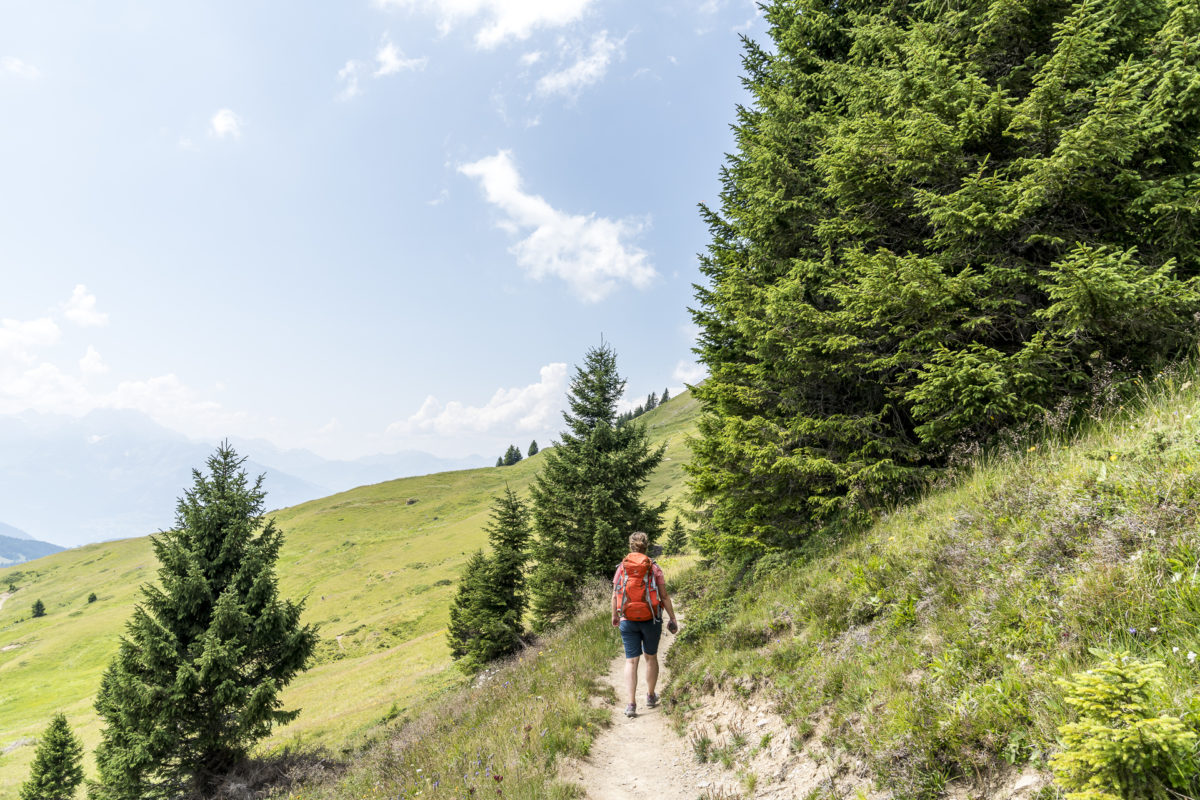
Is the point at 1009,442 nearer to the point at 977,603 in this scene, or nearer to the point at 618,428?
the point at 977,603

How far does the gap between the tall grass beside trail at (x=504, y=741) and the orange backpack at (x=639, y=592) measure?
1.67 meters

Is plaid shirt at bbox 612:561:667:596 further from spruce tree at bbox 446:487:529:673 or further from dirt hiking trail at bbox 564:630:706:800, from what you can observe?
spruce tree at bbox 446:487:529:673

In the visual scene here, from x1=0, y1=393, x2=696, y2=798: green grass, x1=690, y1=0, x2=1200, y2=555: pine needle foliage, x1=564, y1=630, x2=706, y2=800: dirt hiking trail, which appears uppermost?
x1=690, y1=0, x2=1200, y2=555: pine needle foliage

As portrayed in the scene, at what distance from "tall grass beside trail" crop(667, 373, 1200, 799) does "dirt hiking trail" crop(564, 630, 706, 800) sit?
75 centimetres

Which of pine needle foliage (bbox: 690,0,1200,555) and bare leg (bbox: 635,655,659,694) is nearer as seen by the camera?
pine needle foliage (bbox: 690,0,1200,555)

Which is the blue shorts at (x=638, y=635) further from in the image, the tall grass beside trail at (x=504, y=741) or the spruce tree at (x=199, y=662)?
the spruce tree at (x=199, y=662)

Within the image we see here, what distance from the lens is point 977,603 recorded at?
4707 mm

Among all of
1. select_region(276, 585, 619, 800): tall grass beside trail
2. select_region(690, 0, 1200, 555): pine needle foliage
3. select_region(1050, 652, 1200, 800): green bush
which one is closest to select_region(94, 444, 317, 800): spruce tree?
select_region(276, 585, 619, 800): tall grass beside trail

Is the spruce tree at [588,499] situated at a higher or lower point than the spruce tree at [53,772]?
higher

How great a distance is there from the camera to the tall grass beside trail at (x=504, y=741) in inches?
225

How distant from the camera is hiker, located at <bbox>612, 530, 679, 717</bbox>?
776cm

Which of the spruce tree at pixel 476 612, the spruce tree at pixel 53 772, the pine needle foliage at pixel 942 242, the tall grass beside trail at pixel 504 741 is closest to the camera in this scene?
the tall grass beside trail at pixel 504 741

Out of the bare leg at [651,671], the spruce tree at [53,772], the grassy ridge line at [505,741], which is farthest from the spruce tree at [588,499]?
the spruce tree at [53,772]

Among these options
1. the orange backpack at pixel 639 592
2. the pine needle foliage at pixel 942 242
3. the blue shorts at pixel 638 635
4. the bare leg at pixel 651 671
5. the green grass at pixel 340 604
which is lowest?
the green grass at pixel 340 604
